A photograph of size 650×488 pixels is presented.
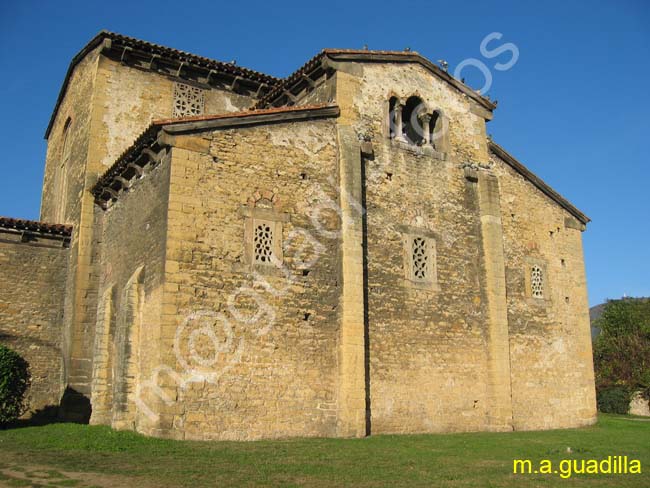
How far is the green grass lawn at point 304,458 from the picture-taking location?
877 cm

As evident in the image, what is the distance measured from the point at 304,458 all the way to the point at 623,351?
1105 inches

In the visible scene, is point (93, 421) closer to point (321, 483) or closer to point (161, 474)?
point (161, 474)

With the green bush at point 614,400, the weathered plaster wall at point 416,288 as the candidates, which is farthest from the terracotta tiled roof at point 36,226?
the green bush at point 614,400

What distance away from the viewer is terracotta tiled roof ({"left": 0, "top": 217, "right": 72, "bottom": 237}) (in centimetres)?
1745

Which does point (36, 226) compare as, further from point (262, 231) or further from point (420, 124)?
point (420, 124)

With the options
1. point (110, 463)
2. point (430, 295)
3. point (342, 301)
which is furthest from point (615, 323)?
point (110, 463)

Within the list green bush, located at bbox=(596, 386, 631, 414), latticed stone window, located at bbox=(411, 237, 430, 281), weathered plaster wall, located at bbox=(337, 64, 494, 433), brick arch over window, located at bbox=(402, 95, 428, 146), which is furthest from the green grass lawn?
green bush, located at bbox=(596, 386, 631, 414)

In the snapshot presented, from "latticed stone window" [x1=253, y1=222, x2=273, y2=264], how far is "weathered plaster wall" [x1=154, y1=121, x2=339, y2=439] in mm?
259

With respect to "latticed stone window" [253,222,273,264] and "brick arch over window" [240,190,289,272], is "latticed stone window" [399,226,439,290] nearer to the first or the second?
"brick arch over window" [240,190,289,272]

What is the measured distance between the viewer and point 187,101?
1955cm

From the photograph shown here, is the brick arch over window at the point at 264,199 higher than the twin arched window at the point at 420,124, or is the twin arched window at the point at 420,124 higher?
the twin arched window at the point at 420,124

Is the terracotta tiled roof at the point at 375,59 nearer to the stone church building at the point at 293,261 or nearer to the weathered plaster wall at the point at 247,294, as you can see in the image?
the stone church building at the point at 293,261

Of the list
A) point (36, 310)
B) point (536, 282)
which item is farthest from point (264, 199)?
point (536, 282)

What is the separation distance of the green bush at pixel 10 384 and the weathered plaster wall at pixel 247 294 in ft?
15.1
